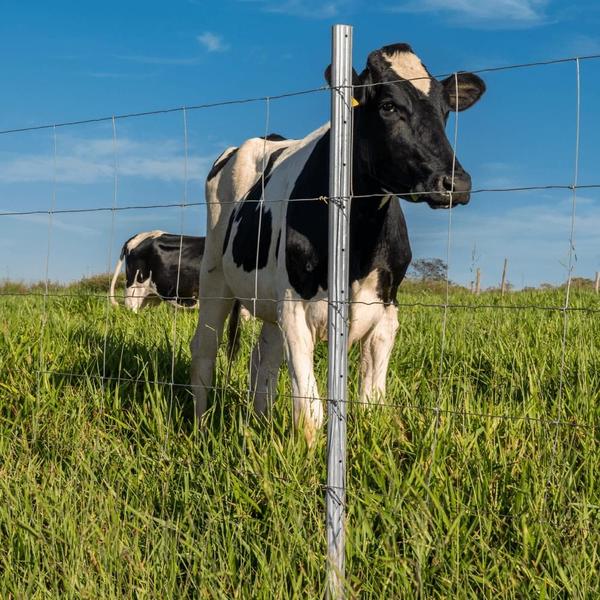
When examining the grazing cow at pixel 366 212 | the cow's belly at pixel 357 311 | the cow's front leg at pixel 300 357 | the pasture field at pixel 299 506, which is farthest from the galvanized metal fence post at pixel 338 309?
the cow's belly at pixel 357 311

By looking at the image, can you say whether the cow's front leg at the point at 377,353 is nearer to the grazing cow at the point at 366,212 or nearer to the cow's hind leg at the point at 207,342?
the grazing cow at the point at 366,212

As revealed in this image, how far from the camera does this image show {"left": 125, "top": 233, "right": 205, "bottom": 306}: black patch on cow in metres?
14.7

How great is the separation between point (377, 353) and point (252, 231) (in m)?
1.15

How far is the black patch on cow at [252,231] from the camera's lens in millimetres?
4387

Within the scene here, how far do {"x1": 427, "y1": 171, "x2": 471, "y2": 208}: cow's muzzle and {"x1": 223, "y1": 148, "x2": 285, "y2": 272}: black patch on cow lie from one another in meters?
1.20

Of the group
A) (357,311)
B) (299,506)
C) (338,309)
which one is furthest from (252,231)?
(299,506)

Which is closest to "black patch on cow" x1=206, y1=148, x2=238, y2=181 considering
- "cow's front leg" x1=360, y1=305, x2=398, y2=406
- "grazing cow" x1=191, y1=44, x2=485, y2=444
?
"grazing cow" x1=191, y1=44, x2=485, y2=444

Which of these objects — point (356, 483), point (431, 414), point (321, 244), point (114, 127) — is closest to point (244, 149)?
point (114, 127)

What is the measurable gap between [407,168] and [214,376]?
2.49 metres

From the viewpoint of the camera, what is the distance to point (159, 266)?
1487cm

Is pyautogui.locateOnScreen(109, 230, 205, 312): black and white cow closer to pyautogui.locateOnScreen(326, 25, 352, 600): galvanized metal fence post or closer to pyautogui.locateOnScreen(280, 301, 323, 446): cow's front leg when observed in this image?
pyautogui.locateOnScreen(280, 301, 323, 446): cow's front leg

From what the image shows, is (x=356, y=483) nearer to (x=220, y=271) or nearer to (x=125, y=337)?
(x=220, y=271)

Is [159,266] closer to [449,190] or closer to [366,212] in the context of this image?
[366,212]

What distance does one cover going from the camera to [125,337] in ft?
20.3
